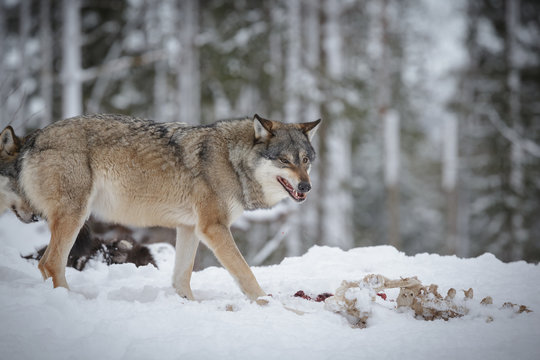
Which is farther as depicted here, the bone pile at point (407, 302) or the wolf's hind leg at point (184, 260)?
the wolf's hind leg at point (184, 260)

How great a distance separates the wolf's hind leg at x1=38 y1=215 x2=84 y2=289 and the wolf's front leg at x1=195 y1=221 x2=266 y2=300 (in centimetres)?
112

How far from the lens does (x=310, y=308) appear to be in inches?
132

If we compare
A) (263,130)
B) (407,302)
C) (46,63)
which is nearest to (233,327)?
(407,302)

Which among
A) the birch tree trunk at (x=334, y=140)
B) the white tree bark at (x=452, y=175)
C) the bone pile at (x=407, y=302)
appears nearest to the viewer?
the bone pile at (x=407, y=302)

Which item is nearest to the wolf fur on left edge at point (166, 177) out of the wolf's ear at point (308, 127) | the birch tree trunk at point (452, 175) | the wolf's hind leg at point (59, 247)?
the wolf's hind leg at point (59, 247)

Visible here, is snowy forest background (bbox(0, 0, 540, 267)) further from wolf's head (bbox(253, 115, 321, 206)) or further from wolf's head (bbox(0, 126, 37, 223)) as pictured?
wolf's head (bbox(253, 115, 321, 206))

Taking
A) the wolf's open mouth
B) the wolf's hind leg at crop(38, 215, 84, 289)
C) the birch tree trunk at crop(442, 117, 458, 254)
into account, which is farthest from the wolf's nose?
the birch tree trunk at crop(442, 117, 458, 254)

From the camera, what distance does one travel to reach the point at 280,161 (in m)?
4.18

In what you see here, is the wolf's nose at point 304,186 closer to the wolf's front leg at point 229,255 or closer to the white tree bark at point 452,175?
the wolf's front leg at point 229,255

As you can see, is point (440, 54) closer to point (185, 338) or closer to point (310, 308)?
point (310, 308)

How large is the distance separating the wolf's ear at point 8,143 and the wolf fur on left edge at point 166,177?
22 centimetres

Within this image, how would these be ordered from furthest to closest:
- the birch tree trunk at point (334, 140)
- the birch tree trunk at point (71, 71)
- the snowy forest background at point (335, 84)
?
the snowy forest background at point (335, 84) → the birch tree trunk at point (334, 140) → the birch tree trunk at point (71, 71)

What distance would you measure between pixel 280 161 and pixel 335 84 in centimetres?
877

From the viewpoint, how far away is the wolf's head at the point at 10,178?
3949mm
